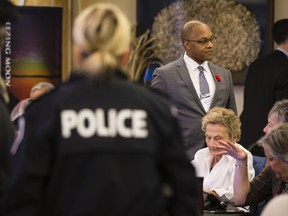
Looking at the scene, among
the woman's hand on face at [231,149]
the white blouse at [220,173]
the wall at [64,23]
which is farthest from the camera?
the wall at [64,23]

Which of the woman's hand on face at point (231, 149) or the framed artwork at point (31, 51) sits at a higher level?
the framed artwork at point (31, 51)

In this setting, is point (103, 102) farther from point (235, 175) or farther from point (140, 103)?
point (235, 175)

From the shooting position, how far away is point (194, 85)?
6.31 m

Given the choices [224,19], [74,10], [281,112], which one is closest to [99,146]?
[281,112]

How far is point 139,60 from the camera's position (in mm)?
8484

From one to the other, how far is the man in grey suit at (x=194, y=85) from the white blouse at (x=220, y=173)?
0.54 meters

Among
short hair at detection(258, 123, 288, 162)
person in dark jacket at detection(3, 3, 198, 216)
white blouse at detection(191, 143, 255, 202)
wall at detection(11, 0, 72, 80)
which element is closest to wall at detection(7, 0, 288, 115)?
wall at detection(11, 0, 72, 80)

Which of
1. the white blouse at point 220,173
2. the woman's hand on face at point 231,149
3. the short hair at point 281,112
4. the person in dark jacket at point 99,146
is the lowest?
the white blouse at point 220,173

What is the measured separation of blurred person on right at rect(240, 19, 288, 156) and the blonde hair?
4.45 m

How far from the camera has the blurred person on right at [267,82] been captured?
7352 mm

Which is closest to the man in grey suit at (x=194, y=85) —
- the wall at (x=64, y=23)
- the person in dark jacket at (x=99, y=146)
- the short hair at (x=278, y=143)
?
the wall at (x=64, y=23)

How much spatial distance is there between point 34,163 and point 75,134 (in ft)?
0.48

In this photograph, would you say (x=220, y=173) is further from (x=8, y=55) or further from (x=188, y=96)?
(x=8, y=55)

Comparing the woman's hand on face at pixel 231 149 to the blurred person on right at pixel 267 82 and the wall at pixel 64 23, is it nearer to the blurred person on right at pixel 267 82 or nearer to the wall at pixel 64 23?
the blurred person on right at pixel 267 82
